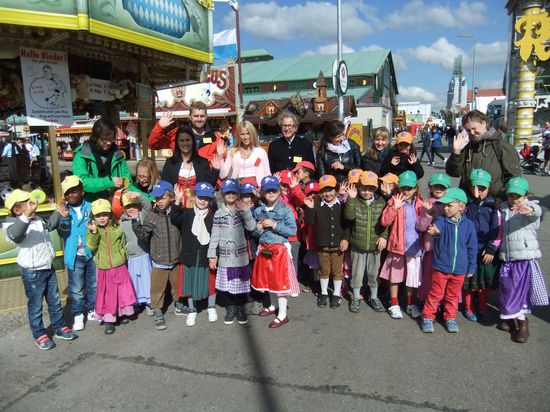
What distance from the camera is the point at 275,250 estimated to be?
153 inches

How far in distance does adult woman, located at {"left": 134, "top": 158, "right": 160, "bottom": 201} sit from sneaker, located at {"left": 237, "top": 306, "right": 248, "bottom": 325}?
4.91ft

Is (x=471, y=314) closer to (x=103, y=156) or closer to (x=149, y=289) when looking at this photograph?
(x=149, y=289)

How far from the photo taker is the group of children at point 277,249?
3518 millimetres

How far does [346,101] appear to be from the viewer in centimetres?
2623

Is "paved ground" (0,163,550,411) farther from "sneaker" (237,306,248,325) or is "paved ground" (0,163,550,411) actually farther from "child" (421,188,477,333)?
"child" (421,188,477,333)

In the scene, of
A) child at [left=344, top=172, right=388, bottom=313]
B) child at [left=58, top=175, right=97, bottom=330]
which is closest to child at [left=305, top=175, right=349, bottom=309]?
child at [left=344, top=172, right=388, bottom=313]

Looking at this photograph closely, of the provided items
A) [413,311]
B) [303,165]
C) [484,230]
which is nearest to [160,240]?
[303,165]

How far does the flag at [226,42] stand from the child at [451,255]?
1107 cm

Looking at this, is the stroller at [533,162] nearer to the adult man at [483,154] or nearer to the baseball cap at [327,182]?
the adult man at [483,154]

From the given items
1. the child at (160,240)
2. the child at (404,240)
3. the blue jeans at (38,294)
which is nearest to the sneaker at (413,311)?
the child at (404,240)

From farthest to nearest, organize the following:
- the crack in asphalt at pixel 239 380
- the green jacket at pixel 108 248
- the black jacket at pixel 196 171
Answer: the black jacket at pixel 196 171
the green jacket at pixel 108 248
the crack in asphalt at pixel 239 380

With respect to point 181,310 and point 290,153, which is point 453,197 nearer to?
point 290,153

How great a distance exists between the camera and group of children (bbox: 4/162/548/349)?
3518 mm

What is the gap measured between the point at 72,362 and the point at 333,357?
2129 millimetres
